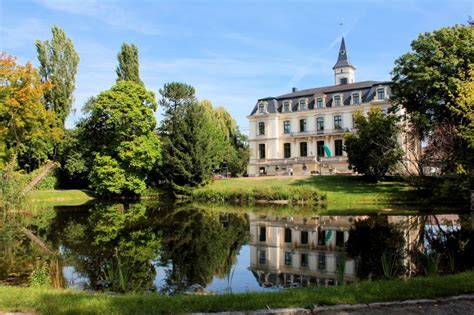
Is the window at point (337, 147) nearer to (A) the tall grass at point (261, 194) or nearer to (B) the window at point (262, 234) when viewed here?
(A) the tall grass at point (261, 194)

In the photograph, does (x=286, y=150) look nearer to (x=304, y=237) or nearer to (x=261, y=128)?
(x=261, y=128)

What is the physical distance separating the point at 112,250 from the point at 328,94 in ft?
143

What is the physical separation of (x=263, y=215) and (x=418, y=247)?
10.9m

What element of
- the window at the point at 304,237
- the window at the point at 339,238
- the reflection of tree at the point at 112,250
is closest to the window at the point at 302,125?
the reflection of tree at the point at 112,250

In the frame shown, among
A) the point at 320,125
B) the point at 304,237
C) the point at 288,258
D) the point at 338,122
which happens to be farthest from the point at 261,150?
the point at 288,258

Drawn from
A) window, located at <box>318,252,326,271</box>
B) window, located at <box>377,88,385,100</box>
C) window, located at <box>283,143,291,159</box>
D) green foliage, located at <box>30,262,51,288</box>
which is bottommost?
window, located at <box>318,252,326,271</box>

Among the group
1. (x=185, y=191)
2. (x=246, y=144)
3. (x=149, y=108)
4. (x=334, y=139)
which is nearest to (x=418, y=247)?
(x=185, y=191)

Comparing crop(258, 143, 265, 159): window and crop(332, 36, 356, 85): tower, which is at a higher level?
crop(332, 36, 356, 85): tower

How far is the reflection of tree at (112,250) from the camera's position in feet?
26.9

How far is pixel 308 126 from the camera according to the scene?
51844 mm

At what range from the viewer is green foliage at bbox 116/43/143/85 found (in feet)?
136

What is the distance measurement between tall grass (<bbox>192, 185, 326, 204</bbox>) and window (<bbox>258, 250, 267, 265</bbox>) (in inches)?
661

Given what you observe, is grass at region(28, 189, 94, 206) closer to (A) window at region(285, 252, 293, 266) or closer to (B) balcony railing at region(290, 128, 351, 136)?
(A) window at region(285, 252, 293, 266)

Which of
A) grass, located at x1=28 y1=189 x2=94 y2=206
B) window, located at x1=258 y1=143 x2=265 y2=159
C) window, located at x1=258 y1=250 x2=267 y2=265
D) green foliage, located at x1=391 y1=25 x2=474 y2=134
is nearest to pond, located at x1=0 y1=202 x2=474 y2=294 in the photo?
window, located at x1=258 y1=250 x2=267 y2=265
